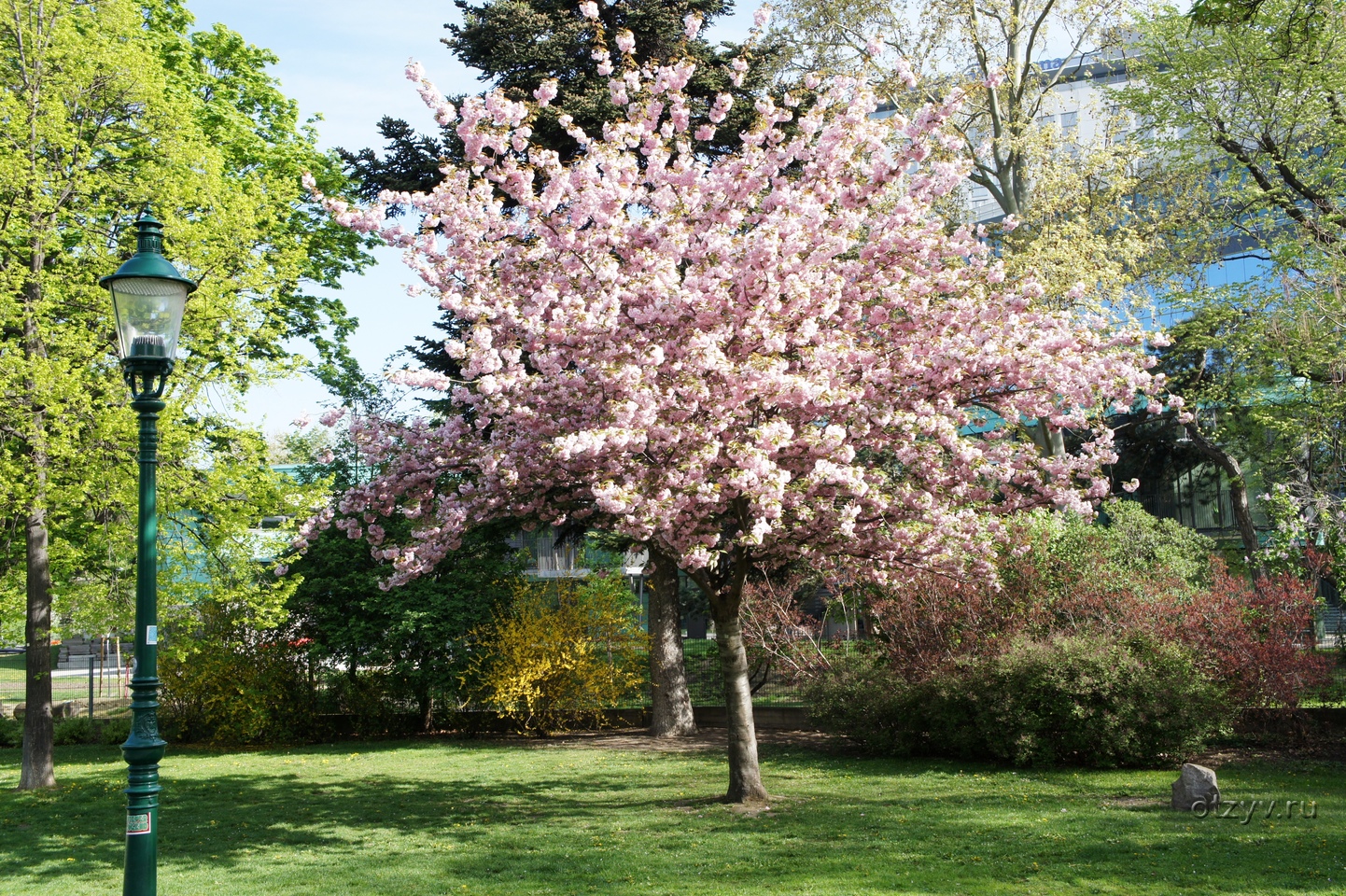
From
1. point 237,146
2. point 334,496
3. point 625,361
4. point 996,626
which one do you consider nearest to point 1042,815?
point 996,626

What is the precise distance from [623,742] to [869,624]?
457cm

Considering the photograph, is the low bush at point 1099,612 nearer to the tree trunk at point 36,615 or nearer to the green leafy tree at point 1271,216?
the green leafy tree at point 1271,216

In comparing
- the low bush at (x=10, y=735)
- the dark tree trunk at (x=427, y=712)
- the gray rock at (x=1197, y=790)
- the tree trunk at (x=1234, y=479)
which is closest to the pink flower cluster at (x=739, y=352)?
the gray rock at (x=1197, y=790)

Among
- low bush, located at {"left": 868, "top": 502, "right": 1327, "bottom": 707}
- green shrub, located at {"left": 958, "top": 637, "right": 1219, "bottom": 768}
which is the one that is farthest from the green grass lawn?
low bush, located at {"left": 868, "top": 502, "right": 1327, "bottom": 707}

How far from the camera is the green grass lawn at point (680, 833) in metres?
7.77

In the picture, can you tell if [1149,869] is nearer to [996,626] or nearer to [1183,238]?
[996,626]

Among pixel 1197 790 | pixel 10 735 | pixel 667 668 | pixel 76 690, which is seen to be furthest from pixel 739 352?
pixel 76 690

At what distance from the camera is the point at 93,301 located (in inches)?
510

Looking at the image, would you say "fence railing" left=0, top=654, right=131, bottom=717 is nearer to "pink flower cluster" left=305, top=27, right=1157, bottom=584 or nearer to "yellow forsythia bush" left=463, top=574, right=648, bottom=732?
"yellow forsythia bush" left=463, top=574, right=648, bottom=732

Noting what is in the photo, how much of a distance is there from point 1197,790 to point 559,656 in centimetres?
1090

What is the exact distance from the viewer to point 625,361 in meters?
8.67

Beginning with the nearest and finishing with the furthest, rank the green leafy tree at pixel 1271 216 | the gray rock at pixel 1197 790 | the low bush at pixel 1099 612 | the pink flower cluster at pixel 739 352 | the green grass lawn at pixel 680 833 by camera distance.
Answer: the green grass lawn at pixel 680 833
the pink flower cluster at pixel 739 352
the gray rock at pixel 1197 790
the low bush at pixel 1099 612
the green leafy tree at pixel 1271 216

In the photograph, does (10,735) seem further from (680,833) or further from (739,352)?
(739,352)

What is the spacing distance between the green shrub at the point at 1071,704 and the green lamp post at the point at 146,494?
9.75 metres
